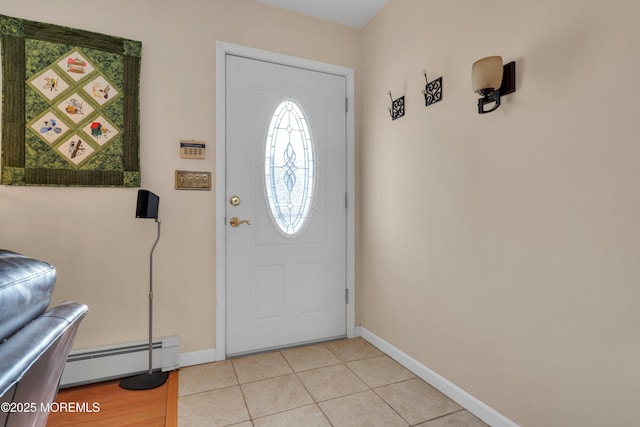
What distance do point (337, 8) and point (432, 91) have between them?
1.12 meters

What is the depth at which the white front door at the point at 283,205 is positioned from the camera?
8.18 feet

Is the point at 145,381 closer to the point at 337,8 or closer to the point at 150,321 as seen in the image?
the point at 150,321

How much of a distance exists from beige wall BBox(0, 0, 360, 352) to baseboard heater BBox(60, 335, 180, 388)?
0.07m

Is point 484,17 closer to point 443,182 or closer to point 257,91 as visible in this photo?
point 443,182

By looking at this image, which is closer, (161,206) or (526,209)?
(526,209)

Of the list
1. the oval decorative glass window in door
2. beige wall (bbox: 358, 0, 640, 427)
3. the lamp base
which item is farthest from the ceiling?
the lamp base

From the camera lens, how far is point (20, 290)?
0.68m

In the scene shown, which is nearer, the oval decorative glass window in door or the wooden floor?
the wooden floor

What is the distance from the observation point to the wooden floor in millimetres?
1732

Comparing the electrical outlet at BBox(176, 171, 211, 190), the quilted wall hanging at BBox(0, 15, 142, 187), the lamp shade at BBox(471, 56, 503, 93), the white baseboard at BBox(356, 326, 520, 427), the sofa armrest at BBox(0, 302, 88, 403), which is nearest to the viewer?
the sofa armrest at BBox(0, 302, 88, 403)

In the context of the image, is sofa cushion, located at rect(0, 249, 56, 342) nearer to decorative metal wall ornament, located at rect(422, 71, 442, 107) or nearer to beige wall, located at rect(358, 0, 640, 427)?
beige wall, located at rect(358, 0, 640, 427)

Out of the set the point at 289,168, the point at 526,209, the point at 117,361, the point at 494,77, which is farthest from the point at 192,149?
the point at 526,209

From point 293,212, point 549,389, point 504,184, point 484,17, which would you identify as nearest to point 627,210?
point 504,184

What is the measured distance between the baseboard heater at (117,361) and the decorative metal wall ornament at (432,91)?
89.7 inches
